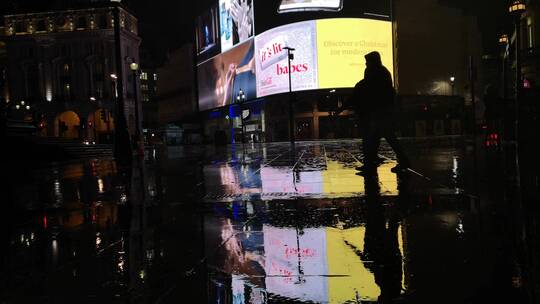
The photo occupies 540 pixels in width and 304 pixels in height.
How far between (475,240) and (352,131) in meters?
56.4

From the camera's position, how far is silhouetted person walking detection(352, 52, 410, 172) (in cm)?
892

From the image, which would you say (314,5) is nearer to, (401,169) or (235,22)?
(235,22)

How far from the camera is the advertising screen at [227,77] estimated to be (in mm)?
65250

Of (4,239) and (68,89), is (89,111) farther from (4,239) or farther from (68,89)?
(4,239)

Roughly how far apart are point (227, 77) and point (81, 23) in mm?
23442

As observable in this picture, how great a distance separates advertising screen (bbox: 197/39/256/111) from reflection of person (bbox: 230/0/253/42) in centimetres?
135

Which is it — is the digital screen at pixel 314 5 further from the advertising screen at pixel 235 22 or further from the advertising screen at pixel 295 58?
the advertising screen at pixel 235 22

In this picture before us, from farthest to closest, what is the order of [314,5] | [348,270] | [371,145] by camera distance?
[314,5] → [371,145] → [348,270]

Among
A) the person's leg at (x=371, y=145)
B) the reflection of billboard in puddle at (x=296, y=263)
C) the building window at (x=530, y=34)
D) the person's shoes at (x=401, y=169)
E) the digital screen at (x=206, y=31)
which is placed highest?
the digital screen at (x=206, y=31)

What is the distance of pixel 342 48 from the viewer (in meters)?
57.7

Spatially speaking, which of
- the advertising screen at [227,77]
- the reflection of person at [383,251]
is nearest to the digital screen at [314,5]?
the advertising screen at [227,77]

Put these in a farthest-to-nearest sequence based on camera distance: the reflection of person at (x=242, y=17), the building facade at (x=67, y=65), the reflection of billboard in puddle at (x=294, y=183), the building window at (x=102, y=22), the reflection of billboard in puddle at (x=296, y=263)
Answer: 1. the building window at (x=102, y=22)
2. the building facade at (x=67, y=65)
3. the reflection of person at (x=242, y=17)
4. the reflection of billboard in puddle at (x=294, y=183)
5. the reflection of billboard in puddle at (x=296, y=263)

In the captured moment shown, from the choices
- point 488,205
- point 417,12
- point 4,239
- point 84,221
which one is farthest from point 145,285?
point 417,12

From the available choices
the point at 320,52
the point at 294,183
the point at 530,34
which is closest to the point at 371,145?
the point at 294,183
